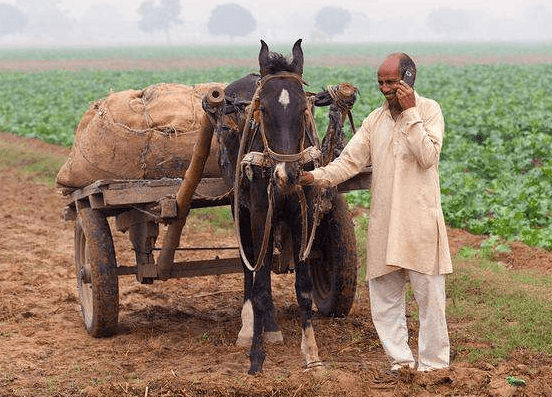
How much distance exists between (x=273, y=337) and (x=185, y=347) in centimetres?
71

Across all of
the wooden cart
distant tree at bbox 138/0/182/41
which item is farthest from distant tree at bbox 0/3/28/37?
the wooden cart

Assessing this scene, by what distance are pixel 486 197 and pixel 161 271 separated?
6827mm

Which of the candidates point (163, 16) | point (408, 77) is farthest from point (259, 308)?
point (163, 16)

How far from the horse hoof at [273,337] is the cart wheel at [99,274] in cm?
128

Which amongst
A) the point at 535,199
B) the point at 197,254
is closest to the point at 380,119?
the point at 197,254

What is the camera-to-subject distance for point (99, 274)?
24.0 feet

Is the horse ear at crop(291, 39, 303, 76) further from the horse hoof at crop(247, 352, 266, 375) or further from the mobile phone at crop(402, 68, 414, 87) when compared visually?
the horse hoof at crop(247, 352, 266, 375)

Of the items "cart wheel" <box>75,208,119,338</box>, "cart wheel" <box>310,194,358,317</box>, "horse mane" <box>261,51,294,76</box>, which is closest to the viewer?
"horse mane" <box>261,51,294,76</box>

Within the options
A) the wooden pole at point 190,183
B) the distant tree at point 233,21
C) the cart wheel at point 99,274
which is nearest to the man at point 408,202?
the wooden pole at point 190,183

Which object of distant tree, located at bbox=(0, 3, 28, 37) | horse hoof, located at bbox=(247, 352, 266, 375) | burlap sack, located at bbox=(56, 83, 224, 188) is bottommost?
distant tree, located at bbox=(0, 3, 28, 37)

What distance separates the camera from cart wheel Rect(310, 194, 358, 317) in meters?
7.54

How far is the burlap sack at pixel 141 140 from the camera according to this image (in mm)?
7684

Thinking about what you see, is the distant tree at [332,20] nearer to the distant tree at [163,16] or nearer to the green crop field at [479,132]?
the distant tree at [163,16]

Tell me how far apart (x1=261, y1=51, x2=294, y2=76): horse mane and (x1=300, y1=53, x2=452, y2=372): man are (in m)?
0.61
